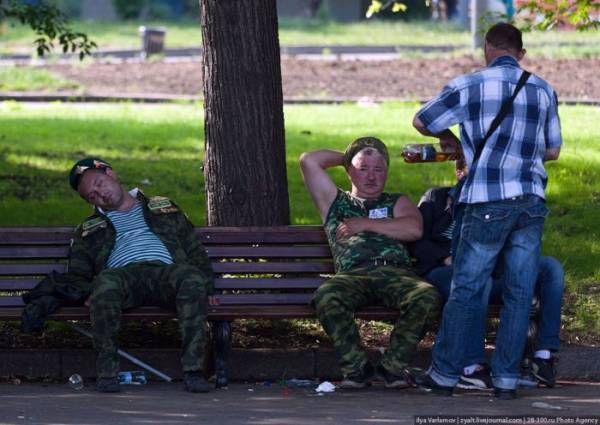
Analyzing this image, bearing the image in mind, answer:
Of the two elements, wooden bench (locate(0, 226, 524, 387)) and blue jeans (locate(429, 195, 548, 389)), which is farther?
wooden bench (locate(0, 226, 524, 387))

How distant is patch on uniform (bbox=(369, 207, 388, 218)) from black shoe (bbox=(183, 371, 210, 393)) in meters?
1.35

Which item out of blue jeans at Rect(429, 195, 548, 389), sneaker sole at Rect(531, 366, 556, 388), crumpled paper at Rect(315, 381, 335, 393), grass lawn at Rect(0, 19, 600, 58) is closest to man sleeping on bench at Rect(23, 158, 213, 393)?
crumpled paper at Rect(315, 381, 335, 393)

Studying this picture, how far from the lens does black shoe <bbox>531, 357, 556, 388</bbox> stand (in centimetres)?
710

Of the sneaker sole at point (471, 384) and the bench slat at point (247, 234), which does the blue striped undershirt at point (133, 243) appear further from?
the sneaker sole at point (471, 384)

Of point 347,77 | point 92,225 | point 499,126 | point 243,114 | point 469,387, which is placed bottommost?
point 469,387

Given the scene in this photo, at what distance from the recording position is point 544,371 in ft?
23.3

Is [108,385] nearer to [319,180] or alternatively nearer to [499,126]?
[319,180]

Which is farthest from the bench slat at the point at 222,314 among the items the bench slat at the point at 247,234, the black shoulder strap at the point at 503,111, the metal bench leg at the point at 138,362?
the black shoulder strap at the point at 503,111

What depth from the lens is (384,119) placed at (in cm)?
1573

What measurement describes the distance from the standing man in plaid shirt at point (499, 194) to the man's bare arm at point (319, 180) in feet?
3.41

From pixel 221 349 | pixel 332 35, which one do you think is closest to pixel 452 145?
pixel 221 349

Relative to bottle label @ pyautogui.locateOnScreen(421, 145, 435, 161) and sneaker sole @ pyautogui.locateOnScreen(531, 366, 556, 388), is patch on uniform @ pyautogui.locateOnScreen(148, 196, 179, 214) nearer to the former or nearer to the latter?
bottle label @ pyautogui.locateOnScreen(421, 145, 435, 161)

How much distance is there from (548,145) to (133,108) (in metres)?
11.8

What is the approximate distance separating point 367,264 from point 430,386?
820 millimetres
